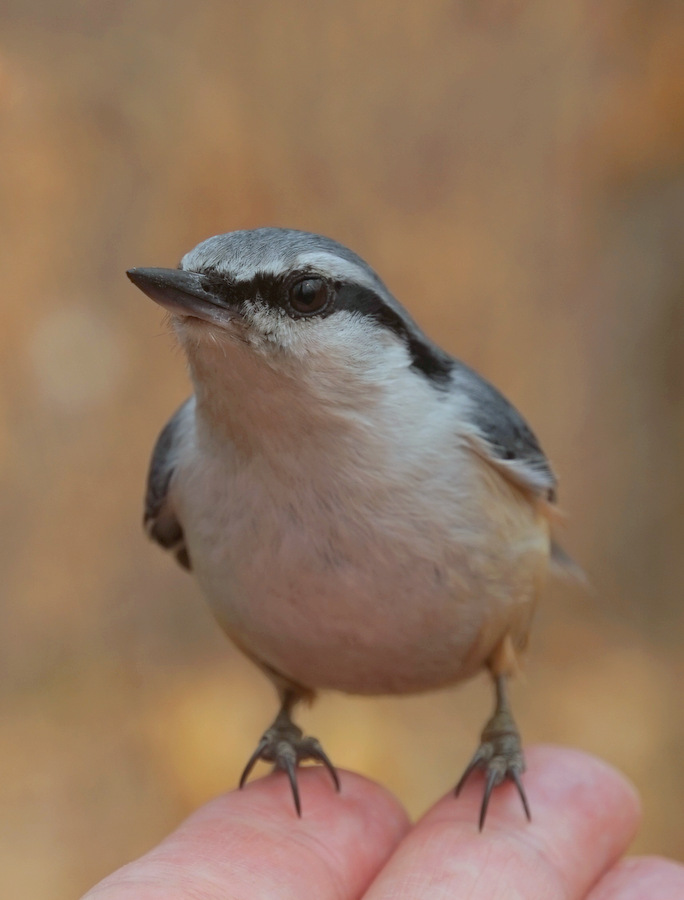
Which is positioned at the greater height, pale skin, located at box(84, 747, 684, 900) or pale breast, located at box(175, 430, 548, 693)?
pale breast, located at box(175, 430, 548, 693)

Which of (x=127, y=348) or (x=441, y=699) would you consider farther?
(x=441, y=699)

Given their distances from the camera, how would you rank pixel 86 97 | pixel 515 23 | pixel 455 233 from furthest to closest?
pixel 455 233
pixel 515 23
pixel 86 97

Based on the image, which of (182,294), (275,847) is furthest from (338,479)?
(275,847)

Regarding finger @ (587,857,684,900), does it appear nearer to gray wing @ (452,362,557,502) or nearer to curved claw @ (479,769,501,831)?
curved claw @ (479,769,501,831)

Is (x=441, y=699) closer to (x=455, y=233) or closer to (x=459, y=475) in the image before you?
(x=455, y=233)

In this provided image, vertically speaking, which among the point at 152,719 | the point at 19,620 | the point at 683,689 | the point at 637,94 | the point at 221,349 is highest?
the point at 637,94

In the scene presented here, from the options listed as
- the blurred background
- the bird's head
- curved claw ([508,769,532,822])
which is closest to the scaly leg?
curved claw ([508,769,532,822])

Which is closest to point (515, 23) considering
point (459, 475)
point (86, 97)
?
point (86, 97)
